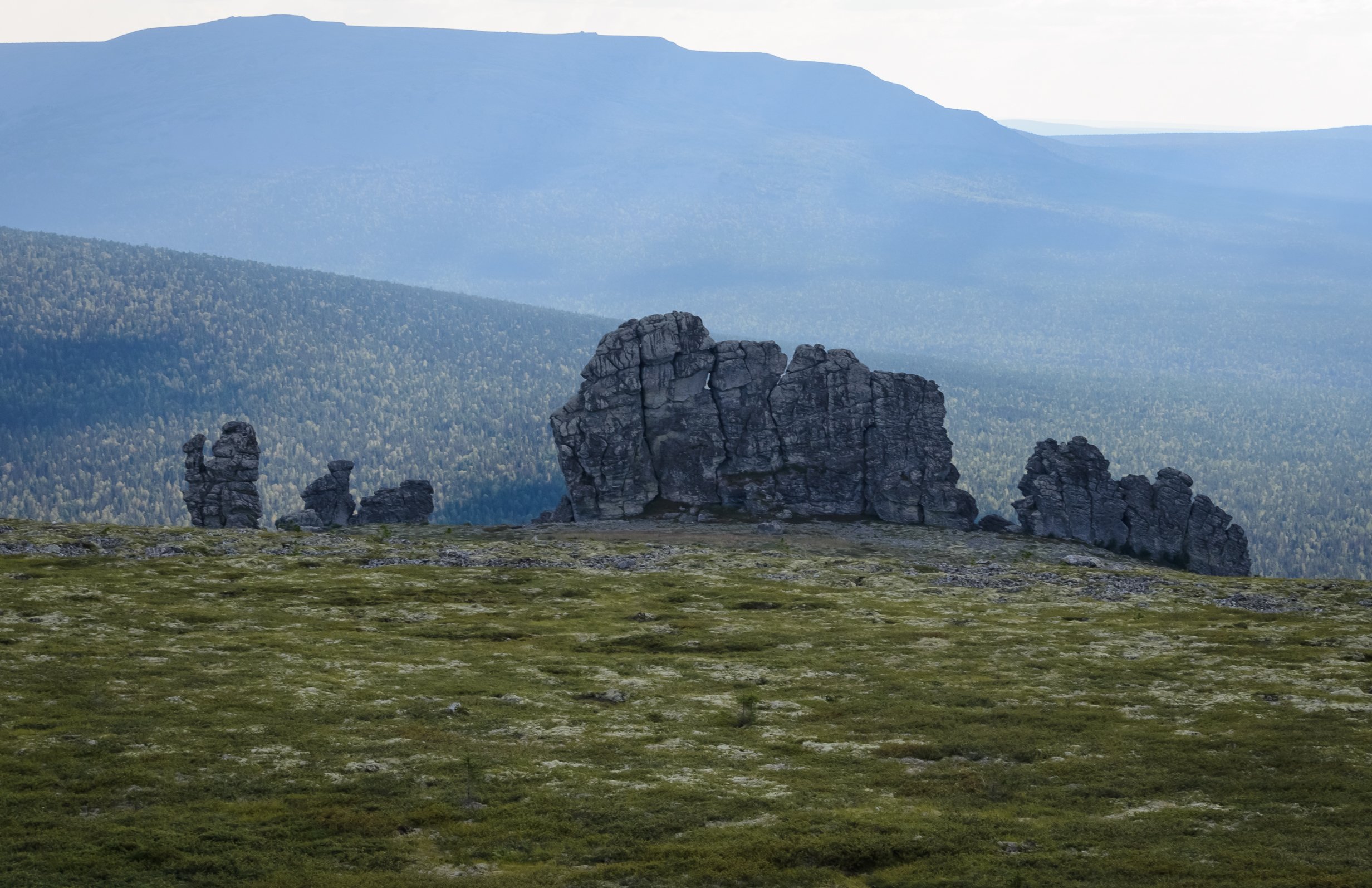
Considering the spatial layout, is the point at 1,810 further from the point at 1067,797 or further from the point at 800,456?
the point at 800,456

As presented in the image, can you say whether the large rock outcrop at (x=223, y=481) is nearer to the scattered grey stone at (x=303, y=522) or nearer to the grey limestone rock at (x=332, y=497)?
the scattered grey stone at (x=303, y=522)

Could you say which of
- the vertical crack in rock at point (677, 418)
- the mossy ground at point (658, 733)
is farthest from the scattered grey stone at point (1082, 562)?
the vertical crack in rock at point (677, 418)

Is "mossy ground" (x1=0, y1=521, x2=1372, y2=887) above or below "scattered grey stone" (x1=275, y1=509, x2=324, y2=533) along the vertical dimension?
above

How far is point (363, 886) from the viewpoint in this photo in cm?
3025

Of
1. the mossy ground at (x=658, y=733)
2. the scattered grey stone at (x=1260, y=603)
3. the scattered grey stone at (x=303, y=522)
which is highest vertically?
the scattered grey stone at (x=1260, y=603)

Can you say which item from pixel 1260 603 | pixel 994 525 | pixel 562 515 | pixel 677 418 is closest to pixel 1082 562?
pixel 994 525

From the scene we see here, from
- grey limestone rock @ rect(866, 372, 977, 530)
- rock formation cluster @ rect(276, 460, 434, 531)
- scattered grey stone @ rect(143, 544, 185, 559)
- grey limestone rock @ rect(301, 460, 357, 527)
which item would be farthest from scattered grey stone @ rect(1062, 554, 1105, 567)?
grey limestone rock @ rect(301, 460, 357, 527)

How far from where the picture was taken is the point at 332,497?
13400 cm

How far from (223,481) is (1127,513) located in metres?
98.6

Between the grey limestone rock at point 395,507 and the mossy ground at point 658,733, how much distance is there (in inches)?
2120

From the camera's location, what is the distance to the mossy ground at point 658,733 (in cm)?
3228

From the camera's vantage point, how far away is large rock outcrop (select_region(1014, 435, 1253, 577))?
12988 cm

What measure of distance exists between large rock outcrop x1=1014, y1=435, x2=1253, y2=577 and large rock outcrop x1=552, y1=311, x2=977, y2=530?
9.58 metres

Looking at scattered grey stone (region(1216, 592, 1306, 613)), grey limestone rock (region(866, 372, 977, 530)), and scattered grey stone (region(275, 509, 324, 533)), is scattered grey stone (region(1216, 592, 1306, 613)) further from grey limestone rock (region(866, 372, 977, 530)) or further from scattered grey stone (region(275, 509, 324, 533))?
scattered grey stone (region(275, 509, 324, 533))
